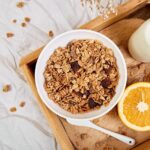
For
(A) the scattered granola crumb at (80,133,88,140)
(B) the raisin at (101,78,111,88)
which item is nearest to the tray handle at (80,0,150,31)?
(B) the raisin at (101,78,111,88)

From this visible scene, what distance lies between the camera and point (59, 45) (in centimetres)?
77

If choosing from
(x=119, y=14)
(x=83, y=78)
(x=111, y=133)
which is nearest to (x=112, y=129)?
(x=111, y=133)

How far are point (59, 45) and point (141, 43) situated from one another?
6.5 inches

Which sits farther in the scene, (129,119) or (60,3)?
(60,3)

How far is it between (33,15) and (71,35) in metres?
0.22

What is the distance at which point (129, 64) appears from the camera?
80 cm

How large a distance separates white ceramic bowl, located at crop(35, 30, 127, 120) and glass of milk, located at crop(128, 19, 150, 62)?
35 mm

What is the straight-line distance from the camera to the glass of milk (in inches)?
27.9

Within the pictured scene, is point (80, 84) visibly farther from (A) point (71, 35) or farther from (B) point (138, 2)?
(B) point (138, 2)

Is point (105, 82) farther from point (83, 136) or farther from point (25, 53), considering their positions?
point (25, 53)

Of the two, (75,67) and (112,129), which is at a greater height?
(75,67)

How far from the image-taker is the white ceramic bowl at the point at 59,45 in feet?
2.44

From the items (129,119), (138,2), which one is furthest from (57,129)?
(138,2)

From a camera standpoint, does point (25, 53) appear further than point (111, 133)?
Yes
